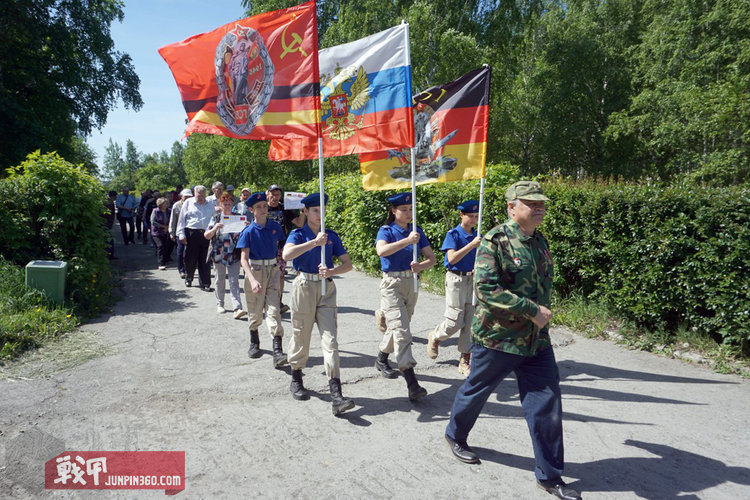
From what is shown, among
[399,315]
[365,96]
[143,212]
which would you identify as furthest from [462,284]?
[143,212]

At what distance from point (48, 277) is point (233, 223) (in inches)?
105

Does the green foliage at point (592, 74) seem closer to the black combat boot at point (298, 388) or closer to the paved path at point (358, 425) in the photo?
the paved path at point (358, 425)

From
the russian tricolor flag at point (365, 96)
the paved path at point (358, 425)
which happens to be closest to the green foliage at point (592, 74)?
the russian tricolor flag at point (365, 96)

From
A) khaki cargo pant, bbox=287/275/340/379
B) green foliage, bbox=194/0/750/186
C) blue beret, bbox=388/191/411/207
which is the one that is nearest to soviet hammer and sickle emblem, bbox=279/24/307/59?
blue beret, bbox=388/191/411/207

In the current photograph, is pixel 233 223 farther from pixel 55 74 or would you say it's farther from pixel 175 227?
pixel 55 74

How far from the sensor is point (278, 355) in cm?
581

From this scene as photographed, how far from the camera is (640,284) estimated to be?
6414mm

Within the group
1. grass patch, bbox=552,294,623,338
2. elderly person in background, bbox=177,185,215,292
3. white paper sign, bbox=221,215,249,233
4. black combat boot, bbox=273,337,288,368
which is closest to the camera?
→ black combat boot, bbox=273,337,288,368

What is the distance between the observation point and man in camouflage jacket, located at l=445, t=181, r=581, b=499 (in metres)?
3.27

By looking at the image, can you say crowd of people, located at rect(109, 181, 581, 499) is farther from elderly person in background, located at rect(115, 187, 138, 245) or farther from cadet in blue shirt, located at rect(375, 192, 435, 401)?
elderly person in background, located at rect(115, 187, 138, 245)

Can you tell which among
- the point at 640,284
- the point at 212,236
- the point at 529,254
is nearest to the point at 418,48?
the point at 212,236

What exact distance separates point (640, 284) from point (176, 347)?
609 cm

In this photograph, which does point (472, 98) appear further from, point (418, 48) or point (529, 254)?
point (418, 48)

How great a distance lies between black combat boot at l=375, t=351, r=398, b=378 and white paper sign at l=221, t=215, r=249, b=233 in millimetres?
3519
